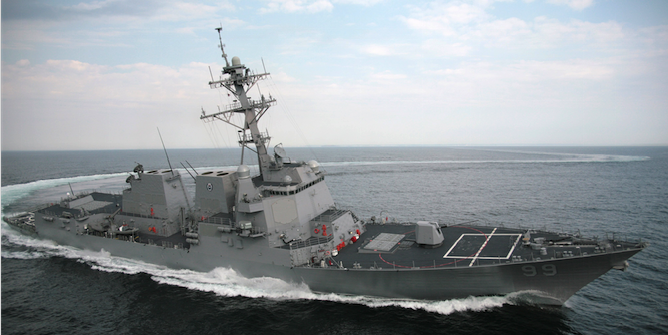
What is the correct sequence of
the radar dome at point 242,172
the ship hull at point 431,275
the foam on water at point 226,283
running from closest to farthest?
the ship hull at point 431,275 < the foam on water at point 226,283 < the radar dome at point 242,172

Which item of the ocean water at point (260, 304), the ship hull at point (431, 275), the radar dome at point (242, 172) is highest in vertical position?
the radar dome at point (242, 172)

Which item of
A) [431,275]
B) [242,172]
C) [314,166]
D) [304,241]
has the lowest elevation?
[431,275]

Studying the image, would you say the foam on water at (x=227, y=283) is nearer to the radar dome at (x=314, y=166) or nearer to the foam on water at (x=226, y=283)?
the foam on water at (x=226, y=283)

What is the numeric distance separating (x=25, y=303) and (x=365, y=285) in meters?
15.6

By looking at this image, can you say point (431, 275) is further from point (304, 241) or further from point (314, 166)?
point (314, 166)

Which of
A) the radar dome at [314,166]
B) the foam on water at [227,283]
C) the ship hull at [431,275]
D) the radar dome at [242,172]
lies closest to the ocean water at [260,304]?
the foam on water at [227,283]

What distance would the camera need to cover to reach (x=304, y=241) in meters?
15.5

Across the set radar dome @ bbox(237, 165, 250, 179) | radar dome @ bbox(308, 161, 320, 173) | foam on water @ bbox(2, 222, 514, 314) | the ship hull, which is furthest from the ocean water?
radar dome @ bbox(308, 161, 320, 173)

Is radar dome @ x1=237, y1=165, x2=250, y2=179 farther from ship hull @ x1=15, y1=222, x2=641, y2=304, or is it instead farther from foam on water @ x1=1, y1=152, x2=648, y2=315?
foam on water @ x1=1, y1=152, x2=648, y2=315

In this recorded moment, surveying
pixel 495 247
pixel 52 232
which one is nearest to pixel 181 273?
pixel 52 232

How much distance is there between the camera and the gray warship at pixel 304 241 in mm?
13000

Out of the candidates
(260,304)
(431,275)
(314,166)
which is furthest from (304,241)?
(431,275)

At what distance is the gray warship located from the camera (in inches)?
512

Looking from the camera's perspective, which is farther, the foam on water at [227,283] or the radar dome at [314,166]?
the radar dome at [314,166]
